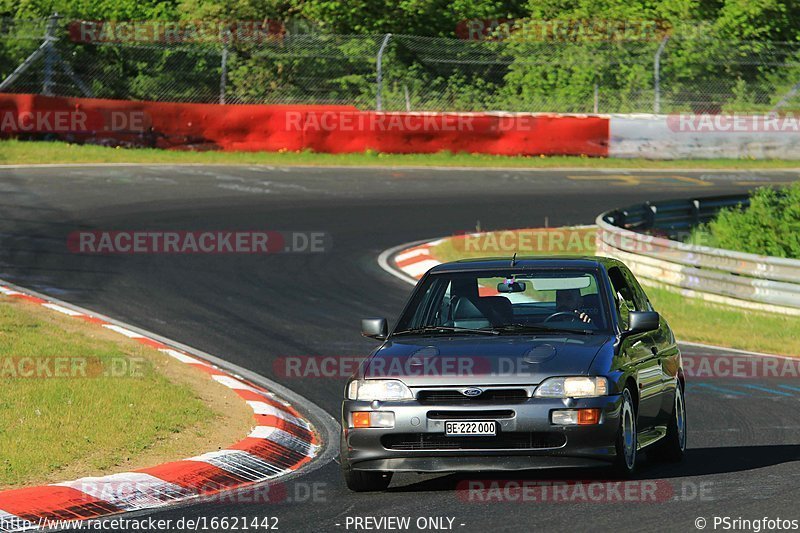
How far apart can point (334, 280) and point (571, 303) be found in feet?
33.1

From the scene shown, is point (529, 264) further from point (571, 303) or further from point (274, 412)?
point (274, 412)

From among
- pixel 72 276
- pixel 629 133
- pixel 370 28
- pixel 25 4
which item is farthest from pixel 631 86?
pixel 72 276

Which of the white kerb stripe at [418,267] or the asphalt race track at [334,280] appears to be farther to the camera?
the white kerb stripe at [418,267]

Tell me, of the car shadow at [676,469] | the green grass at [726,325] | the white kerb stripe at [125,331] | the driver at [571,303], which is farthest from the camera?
the green grass at [726,325]

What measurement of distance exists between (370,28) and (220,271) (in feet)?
79.6

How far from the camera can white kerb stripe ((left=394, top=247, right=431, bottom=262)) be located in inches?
843

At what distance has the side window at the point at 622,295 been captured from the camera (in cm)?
937

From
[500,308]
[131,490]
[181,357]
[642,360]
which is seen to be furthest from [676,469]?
[181,357]

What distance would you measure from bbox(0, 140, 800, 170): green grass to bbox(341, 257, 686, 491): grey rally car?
872 inches

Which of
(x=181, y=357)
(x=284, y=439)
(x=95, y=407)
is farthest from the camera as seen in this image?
(x=181, y=357)

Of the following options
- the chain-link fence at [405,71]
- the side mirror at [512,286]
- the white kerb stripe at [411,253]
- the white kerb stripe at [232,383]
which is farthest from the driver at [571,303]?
the chain-link fence at [405,71]

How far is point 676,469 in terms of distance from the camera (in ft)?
29.9

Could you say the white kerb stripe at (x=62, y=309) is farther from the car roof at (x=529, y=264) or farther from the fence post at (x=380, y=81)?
the fence post at (x=380, y=81)

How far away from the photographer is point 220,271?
19.4 metres
